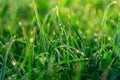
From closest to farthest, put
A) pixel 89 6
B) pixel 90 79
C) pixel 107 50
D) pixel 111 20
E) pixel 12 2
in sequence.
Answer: pixel 90 79 < pixel 107 50 < pixel 111 20 < pixel 89 6 < pixel 12 2

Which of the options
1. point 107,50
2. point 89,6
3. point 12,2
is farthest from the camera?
point 12,2

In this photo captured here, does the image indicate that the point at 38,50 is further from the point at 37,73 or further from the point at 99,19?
the point at 99,19

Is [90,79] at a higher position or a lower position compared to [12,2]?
lower

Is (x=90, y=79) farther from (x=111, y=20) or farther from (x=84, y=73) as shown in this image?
(x=111, y=20)

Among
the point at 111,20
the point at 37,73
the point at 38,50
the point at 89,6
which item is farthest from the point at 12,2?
the point at 37,73

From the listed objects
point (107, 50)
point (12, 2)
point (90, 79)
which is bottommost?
point (90, 79)

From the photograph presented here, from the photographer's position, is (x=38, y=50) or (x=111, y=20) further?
(x=111, y=20)

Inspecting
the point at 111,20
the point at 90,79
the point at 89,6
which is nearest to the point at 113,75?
the point at 90,79

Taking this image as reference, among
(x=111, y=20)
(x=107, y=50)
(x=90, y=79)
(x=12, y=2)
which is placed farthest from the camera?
(x=12, y=2)

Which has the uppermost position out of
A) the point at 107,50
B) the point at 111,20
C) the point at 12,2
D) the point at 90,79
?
the point at 12,2
